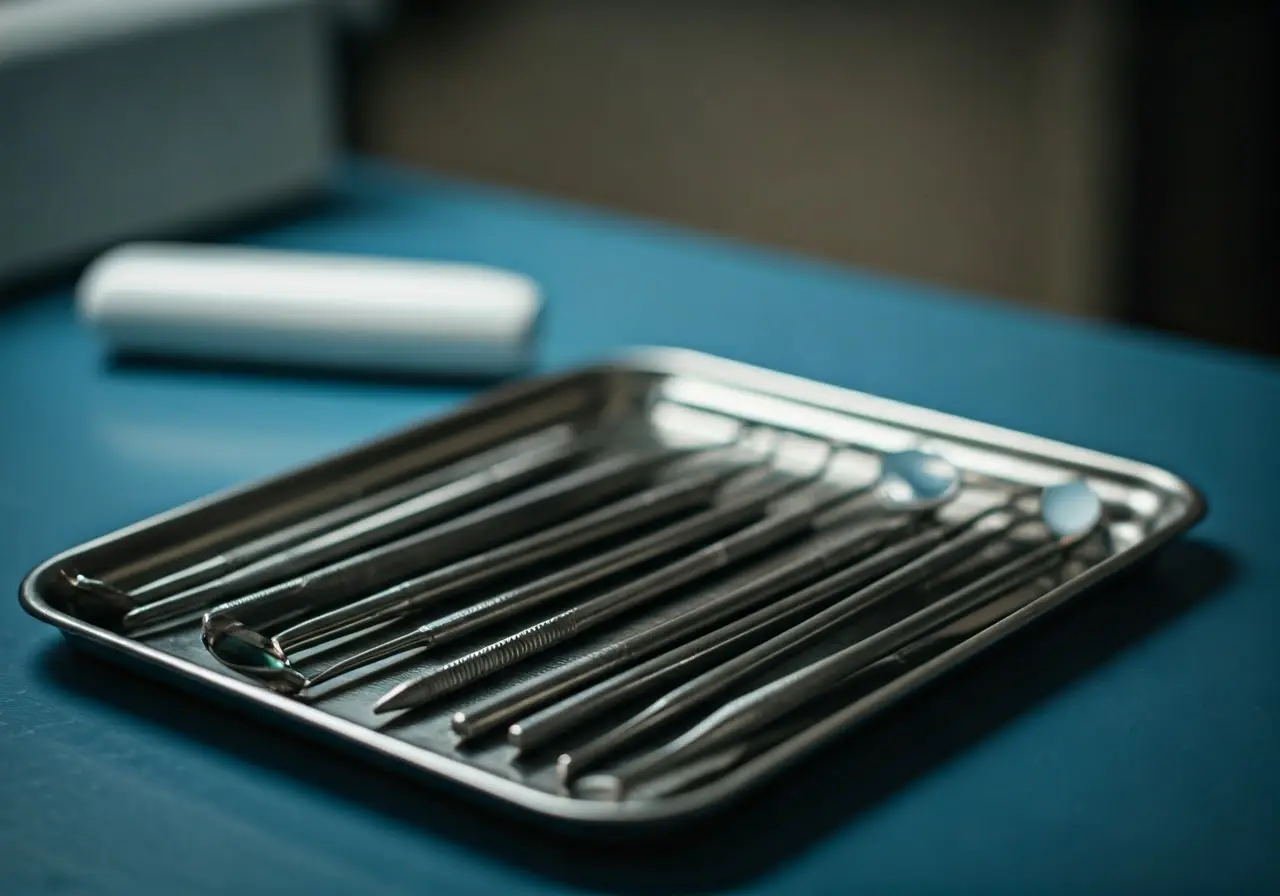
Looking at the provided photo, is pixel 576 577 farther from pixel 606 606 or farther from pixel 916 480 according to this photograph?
pixel 916 480

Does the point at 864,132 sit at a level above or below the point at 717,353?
above

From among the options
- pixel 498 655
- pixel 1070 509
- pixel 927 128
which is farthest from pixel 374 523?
pixel 927 128

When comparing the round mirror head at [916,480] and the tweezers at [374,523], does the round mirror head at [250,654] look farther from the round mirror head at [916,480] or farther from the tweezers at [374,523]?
the round mirror head at [916,480]

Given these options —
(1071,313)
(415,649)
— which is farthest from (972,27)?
(415,649)

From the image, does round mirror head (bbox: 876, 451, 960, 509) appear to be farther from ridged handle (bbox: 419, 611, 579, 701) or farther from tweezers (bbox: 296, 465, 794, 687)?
ridged handle (bbox: 419, 611, 579, 701)

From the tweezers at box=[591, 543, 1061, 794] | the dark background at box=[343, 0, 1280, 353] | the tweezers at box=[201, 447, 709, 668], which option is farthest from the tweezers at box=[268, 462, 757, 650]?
the dark background at box=[343, 0, 1280, 353]

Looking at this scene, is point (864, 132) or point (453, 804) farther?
point (864, 132)

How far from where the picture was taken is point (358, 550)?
Result: 0.60 metres

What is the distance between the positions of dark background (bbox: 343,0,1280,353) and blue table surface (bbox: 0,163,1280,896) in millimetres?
834

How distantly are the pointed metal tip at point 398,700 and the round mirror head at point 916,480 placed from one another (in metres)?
0.21

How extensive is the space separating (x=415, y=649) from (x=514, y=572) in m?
0.06

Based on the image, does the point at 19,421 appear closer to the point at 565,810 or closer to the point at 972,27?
the point at 565,810

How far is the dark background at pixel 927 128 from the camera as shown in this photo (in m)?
1.56

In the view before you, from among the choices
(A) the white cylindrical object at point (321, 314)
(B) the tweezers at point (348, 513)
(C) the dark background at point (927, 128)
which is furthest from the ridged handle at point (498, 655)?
(C) the dark background at point (927, 128)
